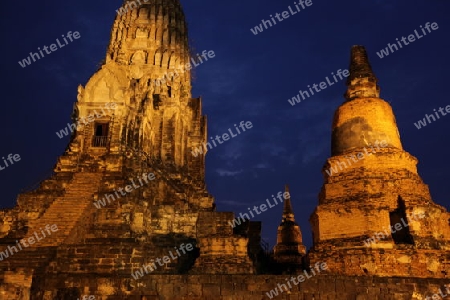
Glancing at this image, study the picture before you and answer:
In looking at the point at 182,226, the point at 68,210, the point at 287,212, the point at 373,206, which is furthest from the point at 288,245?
the point at 68,210

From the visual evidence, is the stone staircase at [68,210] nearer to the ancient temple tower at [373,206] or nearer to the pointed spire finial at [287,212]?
the ancient temple tower at [373,206]

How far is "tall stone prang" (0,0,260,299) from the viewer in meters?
11.6

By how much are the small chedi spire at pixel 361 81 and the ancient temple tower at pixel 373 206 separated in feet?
0.12

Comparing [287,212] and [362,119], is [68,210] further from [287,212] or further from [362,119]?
[287,212]

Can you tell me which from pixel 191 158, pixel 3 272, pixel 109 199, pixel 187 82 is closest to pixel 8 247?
pixel 3 272

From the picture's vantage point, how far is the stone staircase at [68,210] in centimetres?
1348

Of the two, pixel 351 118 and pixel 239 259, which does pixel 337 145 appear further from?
pixel 239 259

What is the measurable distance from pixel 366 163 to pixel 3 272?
446 inches

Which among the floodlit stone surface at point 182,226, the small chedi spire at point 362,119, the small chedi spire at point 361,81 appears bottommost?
the floodlit stone surface at point 182,226

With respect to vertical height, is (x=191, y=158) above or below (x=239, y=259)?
above

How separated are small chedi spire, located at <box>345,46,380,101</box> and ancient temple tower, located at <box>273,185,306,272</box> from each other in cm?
1035

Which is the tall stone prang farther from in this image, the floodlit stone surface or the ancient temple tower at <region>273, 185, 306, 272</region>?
the ancient temple tower at <region>273, 185, 306, 272</region>

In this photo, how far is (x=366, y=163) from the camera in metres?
13.9

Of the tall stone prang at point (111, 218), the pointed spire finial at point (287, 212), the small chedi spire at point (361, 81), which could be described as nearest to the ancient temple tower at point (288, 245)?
the pointed spire finial at point (287, 212)
